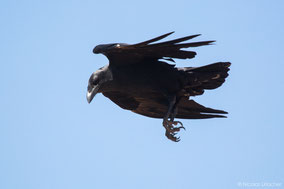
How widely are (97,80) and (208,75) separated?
163cm

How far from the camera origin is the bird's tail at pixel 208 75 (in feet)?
35.1

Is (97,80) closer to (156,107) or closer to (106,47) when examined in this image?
(106,47)

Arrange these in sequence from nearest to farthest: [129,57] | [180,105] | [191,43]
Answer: [191,43]
[129,57]
[180,105]

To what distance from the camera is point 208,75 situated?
10.8m

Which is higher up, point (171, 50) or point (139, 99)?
point (171, 50)

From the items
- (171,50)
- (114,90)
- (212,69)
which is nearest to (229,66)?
(212,69)

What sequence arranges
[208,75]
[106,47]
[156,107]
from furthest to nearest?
[156,107], [208,75], [106,47]

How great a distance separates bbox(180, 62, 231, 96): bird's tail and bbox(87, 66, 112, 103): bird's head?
114 cm

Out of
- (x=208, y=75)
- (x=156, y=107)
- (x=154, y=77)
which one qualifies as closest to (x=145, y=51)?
(x=154, y=77)

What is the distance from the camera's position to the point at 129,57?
34.9 ft

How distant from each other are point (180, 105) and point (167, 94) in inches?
24.2

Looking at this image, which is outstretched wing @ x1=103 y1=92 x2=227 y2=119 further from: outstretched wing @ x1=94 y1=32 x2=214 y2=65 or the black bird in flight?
outstretched wing @ x1=94 y1=32 x2=214 y2=65

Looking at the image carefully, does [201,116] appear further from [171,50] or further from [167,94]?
[171,50]

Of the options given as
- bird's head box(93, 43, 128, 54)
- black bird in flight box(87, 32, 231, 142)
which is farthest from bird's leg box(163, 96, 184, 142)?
bird's head box(93, 43, 128, 54)
